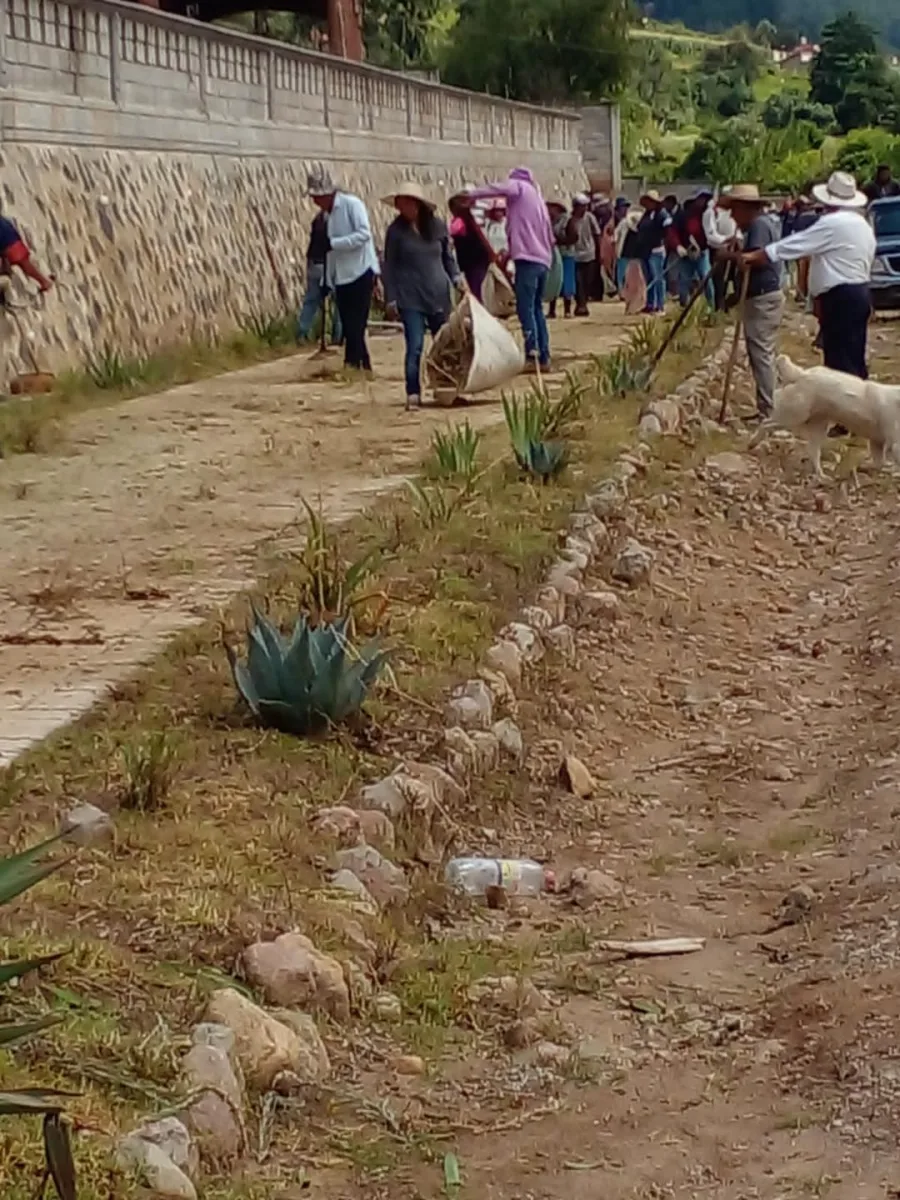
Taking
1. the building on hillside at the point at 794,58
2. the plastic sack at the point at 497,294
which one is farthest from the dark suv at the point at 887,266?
the building on hillside at the point at 794,58

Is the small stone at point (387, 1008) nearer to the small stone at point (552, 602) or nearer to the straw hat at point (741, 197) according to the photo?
the small stone at point (552, 602)

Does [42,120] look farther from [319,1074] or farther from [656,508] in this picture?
[319,1074]

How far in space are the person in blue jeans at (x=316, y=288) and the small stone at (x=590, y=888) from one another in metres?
11.3

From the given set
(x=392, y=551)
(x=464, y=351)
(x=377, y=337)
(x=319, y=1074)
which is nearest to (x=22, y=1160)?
(x=319, y=1074)

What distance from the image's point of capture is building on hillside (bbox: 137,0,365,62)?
3431 centimetres

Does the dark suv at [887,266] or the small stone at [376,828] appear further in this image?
the dark suv at [887,266]

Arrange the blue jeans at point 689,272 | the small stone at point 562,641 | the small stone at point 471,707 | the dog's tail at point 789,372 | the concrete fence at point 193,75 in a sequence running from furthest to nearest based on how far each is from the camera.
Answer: the blue jeans at point 689,272, the concrete fence at point 193,75, the dog's tail at point 789,372, the small stone at point 562,641, the small stone at point 471,707

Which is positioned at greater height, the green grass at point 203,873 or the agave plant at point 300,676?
the agave plant at point 300,676

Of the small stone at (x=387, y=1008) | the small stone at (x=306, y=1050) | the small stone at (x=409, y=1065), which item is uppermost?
the small stone at (x=306, y=1050)

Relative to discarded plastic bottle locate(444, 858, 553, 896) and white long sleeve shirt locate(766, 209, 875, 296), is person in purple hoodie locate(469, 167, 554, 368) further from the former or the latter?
discarded plastic bottle locate(444, 858, 553, 896)

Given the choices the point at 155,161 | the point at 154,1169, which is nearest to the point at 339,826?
the point at 154,1169

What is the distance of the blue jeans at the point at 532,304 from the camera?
1678cm

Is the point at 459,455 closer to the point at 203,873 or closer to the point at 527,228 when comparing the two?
the point at 203,873

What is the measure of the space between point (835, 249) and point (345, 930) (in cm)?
893
